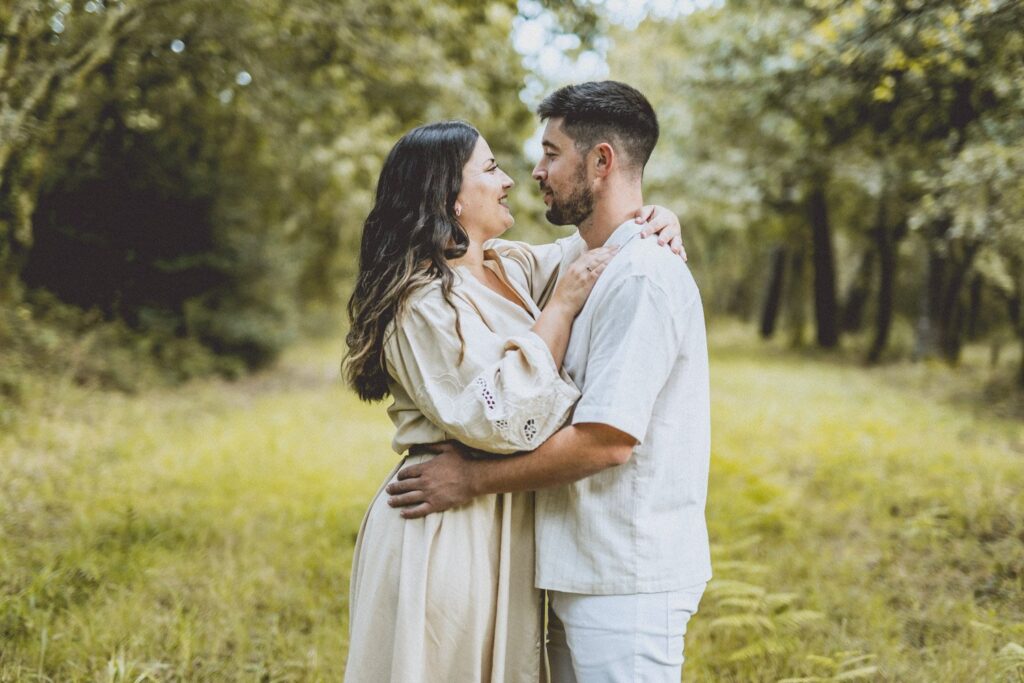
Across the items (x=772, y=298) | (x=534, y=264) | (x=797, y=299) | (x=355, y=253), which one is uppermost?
(x=772, y=298)

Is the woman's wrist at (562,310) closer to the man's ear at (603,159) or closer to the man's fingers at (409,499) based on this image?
the man's ear at (603,159)

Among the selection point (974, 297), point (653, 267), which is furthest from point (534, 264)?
point (974, 297)

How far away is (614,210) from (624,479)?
84 cm

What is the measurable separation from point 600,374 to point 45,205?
969cm

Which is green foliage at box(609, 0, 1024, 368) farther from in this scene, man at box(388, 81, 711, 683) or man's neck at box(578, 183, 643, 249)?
man at box(388, 81, 711, 683)

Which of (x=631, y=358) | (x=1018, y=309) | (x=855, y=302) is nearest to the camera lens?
(x=631, y=358)

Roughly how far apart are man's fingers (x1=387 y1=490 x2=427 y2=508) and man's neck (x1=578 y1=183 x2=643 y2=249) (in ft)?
3.12

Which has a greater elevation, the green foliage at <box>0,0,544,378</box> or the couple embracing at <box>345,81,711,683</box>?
the green foliage at <box>0,0,544,378</box>

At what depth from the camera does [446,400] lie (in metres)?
2.03

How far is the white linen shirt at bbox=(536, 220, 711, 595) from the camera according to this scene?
6.19 feet

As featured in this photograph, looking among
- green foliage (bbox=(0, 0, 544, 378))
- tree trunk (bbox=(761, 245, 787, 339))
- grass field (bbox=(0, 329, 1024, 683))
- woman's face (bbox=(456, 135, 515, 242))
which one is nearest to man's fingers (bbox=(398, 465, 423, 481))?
woman's face (bbox=(456, 135, 515, 242))

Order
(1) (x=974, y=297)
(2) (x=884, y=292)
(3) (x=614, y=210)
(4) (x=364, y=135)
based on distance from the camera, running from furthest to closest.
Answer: (1) (x=974, y=297), (2) (x=884, y=292), (4) (x=364, y=135), (3) (x=614, y=210)

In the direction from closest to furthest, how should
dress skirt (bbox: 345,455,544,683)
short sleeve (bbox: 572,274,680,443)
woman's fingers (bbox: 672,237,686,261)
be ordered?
1. short sleeve (bbox: 572,274,680,443)
2. dress skirt (bbox: 345,455,544,683)
3. woman's fingers (bbox: 672,237,686,261)

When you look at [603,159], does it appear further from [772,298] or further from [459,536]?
[772,298]
